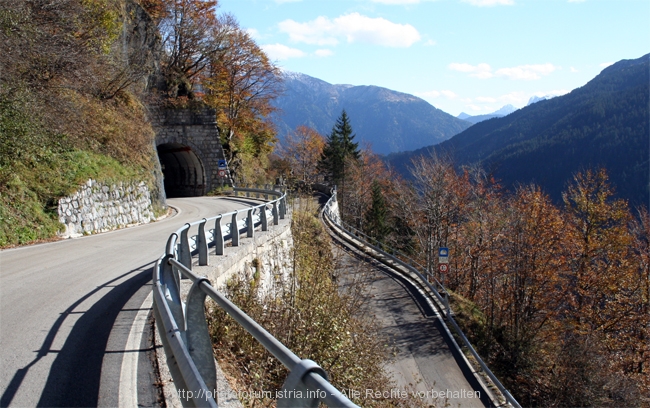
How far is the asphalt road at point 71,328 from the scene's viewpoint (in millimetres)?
4133

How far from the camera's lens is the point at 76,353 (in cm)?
501

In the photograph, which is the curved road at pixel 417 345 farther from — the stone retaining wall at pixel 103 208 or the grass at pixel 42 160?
the grass at pixel 42 160

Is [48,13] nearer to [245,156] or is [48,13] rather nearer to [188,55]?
[188,55]

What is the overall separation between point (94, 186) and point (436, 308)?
48.6ft

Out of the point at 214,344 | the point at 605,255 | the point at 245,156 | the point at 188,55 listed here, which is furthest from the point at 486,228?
the point at 214,344

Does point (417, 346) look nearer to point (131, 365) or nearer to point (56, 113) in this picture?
point (56, 113)

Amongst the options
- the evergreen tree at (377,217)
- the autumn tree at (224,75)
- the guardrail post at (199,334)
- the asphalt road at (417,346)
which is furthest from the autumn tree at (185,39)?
the guardrail post at (199,334)

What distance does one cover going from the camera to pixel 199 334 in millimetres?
3598

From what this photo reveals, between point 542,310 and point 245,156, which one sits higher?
point 245,156

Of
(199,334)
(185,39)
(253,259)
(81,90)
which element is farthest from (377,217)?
(199,334)

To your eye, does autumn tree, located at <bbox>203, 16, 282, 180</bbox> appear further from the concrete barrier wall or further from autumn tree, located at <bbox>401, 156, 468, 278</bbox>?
the concrete barrier wall

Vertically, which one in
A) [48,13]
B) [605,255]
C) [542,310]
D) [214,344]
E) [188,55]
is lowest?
[542,310]

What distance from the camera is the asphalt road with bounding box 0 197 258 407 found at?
13.6ft

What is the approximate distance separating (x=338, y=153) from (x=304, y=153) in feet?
44.1
